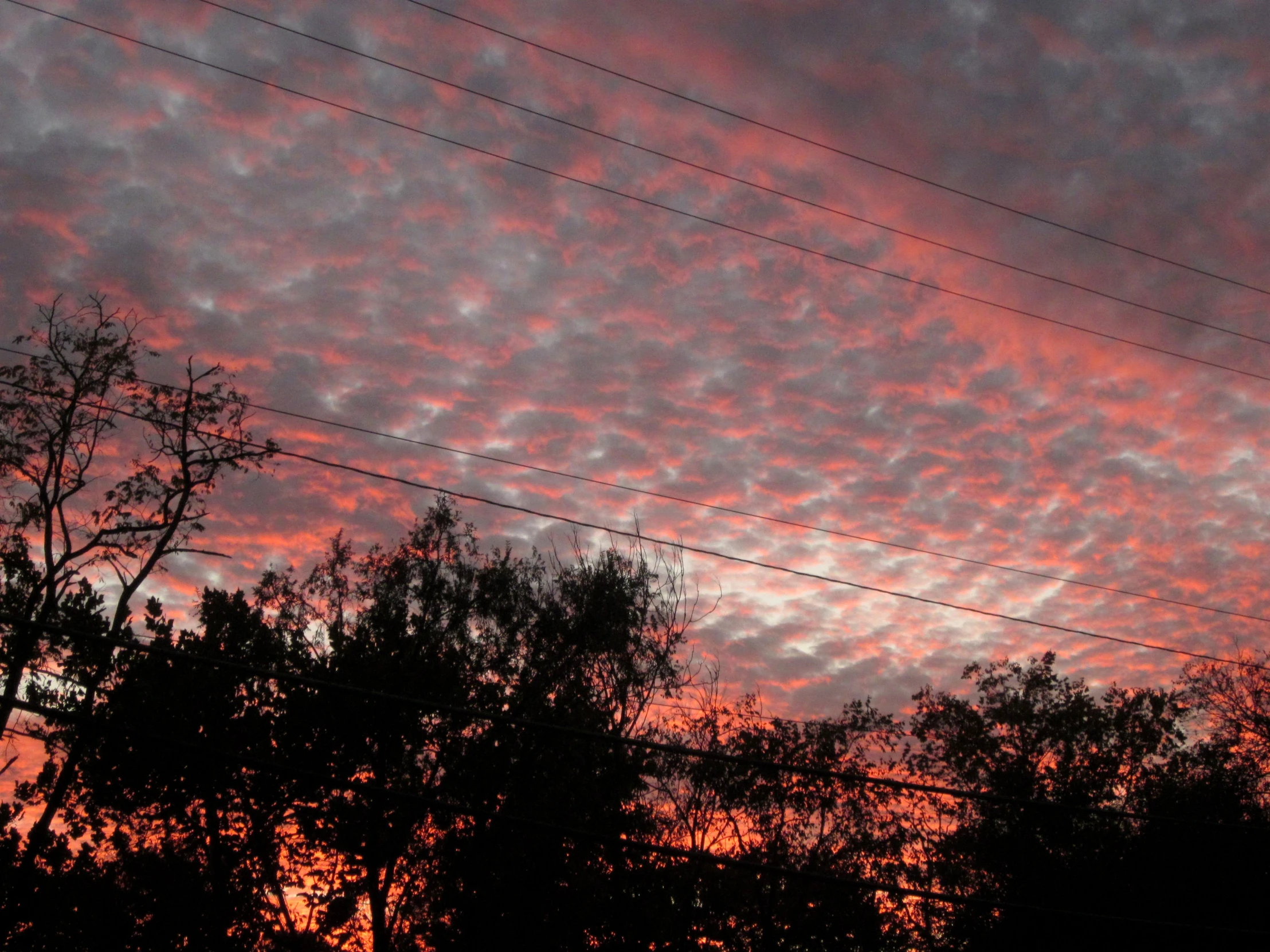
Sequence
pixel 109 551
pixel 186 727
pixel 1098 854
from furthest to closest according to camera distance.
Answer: pixel 1098 854 < pixel 109 551 < pixel 186 727

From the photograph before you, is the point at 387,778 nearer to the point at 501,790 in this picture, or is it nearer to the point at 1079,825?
the point at 501,790

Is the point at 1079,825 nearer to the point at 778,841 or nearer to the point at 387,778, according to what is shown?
the point at 778,841

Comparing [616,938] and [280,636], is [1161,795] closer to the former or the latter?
[616,938]

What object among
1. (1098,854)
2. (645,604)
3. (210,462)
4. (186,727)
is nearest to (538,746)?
(645,604)

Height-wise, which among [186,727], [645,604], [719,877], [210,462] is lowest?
[719,877]

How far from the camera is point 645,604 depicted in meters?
28.6

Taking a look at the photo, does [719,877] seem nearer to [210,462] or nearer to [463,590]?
→ [463,590]

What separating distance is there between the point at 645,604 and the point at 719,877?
830cm

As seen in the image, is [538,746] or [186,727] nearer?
[186,727]

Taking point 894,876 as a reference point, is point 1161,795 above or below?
above

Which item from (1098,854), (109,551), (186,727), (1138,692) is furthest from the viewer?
(1138,692)

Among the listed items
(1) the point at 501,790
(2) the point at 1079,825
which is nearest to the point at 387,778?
(1) the point at 501,790

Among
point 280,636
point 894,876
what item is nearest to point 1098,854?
point 894,876

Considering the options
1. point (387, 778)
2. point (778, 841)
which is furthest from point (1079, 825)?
point (387, 778)
